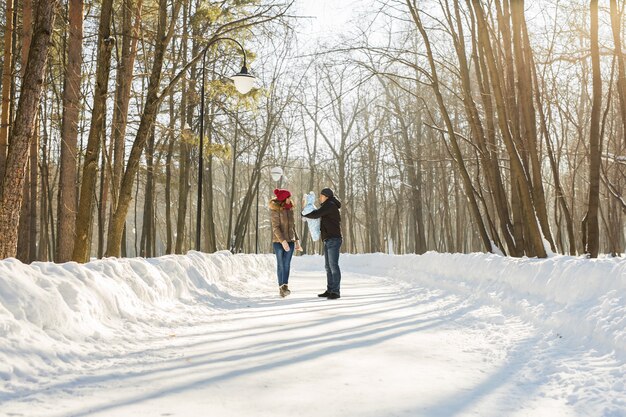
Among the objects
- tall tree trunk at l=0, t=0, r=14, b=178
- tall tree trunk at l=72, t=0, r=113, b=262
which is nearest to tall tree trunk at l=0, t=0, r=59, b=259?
tall tree trunk at l=72, t=0, r=113, b=262

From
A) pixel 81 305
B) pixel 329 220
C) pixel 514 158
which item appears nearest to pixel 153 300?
pixel 81 305

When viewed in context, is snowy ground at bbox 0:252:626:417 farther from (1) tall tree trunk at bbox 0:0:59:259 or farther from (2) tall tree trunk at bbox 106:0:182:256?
(2) tall tree trunk at bbox 106:0:182:256

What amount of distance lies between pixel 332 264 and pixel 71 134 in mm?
6213

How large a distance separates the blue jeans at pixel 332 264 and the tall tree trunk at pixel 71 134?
5620 mm

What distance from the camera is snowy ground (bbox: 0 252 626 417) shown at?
347 centimetres

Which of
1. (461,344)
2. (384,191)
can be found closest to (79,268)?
(461,344)

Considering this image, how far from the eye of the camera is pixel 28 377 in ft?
12.3

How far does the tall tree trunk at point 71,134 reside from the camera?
11.3 m

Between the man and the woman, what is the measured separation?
0.63m

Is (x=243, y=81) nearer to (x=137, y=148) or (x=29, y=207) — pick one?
(x=137, y=148)

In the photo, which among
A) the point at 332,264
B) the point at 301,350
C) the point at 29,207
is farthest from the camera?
the point at 29,207

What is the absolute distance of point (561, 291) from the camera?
6773 mm

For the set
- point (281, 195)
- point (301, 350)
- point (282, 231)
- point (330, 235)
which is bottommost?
point (301, 350)

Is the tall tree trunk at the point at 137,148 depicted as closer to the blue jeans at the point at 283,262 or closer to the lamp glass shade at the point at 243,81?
the lamp glass shade at the point at 243,81
